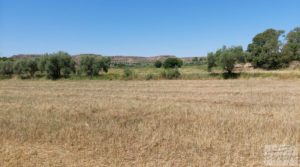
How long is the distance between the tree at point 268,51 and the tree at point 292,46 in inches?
84.7

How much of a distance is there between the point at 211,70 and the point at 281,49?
28745 mm

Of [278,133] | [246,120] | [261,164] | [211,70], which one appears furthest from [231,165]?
[211,70]

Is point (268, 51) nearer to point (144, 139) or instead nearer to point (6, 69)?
point (6, 69)

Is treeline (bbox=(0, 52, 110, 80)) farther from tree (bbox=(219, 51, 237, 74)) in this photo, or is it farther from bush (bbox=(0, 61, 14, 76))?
tree (bbox=(219, 51, 237, 74))

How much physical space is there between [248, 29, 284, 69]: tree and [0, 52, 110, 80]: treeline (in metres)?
40.5

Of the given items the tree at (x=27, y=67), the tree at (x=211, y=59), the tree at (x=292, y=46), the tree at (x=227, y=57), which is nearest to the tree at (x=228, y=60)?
the tree at (x=227, y=57)

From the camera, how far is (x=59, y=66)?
4997cm

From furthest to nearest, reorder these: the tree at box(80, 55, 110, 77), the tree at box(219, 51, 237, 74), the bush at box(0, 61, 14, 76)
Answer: the bush at box(0, 61, 14, 76) < the tree at box(80, 55, 110, 77) < the tree at box(219, 51, 237, 74)

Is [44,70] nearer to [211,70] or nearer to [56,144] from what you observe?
[211,70]

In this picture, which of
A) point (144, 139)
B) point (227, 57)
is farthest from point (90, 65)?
point (144, 139)

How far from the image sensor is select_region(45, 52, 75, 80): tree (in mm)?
49594

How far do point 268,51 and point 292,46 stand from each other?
8493 mm

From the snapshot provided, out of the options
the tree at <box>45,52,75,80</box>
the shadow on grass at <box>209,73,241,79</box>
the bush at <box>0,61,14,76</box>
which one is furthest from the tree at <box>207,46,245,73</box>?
the bush at <box>0,61,14,76</box>

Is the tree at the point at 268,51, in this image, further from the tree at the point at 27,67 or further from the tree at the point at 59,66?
the tree at the point at 27,67
